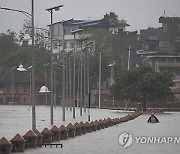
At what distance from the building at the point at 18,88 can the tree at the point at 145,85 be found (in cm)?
4655

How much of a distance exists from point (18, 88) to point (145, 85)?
188 ft

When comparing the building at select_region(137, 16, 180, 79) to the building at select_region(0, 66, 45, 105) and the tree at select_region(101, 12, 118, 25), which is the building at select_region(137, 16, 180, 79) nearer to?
the tree at select_region(101, 12, 118, 25)

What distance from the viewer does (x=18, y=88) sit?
15825 centimetres

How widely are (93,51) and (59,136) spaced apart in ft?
415

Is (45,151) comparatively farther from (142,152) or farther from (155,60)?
(155,60)

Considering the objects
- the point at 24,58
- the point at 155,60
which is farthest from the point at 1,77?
the point at 155,60

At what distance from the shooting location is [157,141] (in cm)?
3034

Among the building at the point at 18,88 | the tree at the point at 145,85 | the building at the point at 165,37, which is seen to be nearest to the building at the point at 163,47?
the building at the point at 165,37

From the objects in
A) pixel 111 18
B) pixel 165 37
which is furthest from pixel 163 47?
pixel 111 18

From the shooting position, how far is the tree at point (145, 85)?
350 ft

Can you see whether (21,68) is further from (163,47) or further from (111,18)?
(111,18)

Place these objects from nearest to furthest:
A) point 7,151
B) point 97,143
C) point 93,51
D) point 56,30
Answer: point 7,151 → point 97,143 → point 93,51 → point 56,30

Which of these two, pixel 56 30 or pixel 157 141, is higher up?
pixel 56 30

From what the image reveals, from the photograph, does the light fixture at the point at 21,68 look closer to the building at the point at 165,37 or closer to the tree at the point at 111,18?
the building at the point at 165,37
